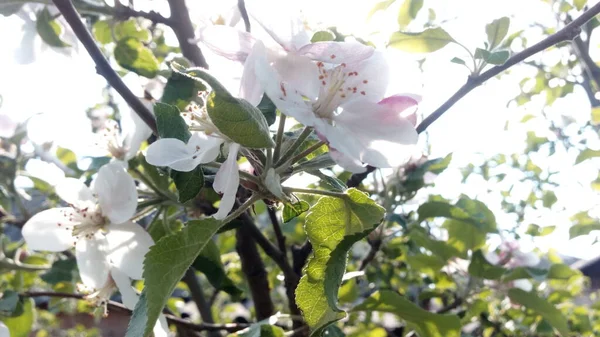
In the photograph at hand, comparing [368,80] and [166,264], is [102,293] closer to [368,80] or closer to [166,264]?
[166,264]

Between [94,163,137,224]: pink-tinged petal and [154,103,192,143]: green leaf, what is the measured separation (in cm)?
23

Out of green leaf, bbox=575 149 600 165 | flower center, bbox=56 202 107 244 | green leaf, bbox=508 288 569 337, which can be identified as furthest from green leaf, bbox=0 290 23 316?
green leaf, bbox=575 149 600 165

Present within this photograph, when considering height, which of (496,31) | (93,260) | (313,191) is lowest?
(93,260)

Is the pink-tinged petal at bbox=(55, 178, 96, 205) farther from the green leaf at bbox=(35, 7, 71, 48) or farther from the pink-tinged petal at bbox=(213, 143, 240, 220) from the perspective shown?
the pink-tinged petal at bbox=(213, 143, 240, 220)

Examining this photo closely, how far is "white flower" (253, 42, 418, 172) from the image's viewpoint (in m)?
0.59

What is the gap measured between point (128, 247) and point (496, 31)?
2.52ft

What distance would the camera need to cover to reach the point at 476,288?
5.74 feet

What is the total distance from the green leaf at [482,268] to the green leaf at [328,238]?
960 millimetres

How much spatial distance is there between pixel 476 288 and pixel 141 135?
1.23m

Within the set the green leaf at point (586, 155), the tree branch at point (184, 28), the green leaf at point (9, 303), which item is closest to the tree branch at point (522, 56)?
the tree branch at point (184, 28)

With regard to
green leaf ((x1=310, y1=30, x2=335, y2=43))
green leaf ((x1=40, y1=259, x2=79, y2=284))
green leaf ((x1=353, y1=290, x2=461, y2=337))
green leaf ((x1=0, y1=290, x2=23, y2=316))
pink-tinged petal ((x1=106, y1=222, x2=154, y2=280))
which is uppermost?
green leaf ((x1=310, y1=30, x2=335, y2=43))

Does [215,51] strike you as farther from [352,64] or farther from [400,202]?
[400,202]

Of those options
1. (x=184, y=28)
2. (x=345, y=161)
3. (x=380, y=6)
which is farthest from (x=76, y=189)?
(x=380, y=6)

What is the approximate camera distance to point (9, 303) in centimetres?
127
